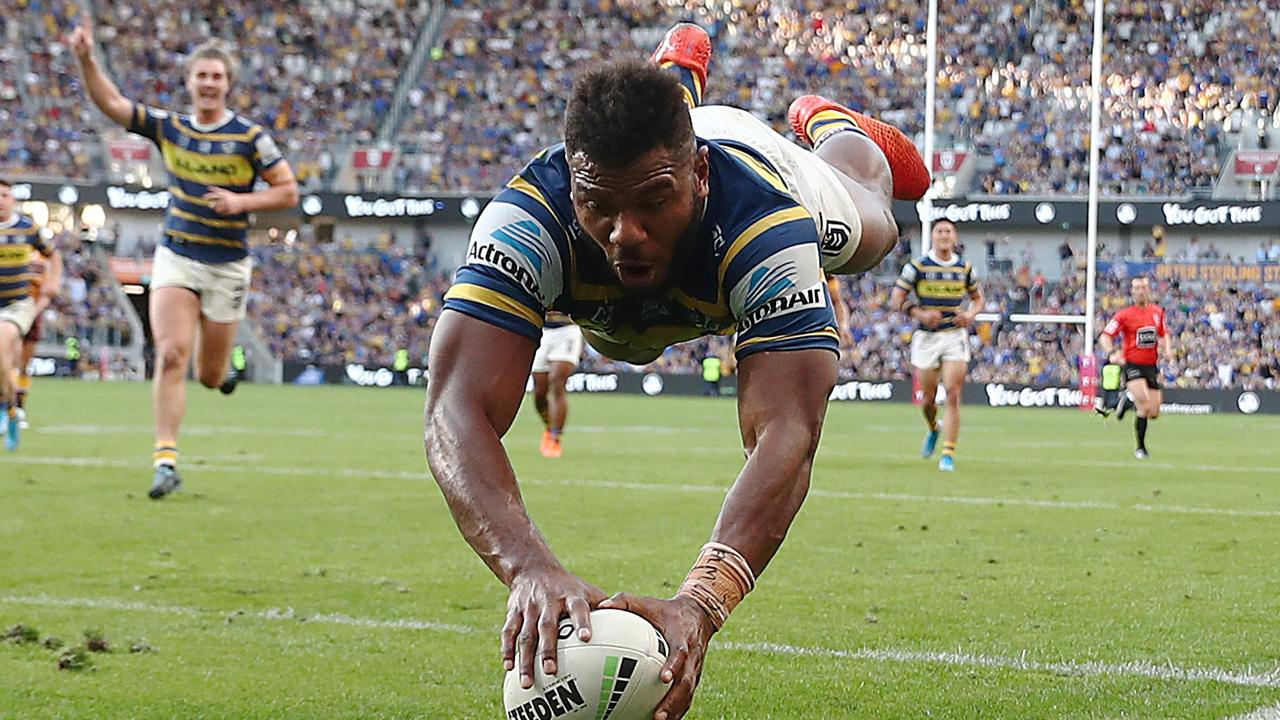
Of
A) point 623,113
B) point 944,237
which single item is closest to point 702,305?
point 623,113

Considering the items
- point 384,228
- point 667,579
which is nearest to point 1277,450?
point 667,579

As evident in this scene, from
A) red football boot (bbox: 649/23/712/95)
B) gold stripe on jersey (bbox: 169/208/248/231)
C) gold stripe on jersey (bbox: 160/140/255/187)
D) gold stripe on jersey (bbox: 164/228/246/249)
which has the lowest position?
gold stripe on jersey (bbox: 164/228/246/249)

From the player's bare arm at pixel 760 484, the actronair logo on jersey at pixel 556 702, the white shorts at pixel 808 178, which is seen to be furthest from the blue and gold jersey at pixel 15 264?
the actronair logo on jersey at pixel 556 702

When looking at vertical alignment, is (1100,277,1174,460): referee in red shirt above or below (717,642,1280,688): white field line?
above

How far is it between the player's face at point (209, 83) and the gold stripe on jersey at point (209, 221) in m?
0.61

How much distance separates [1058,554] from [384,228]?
38690 millimetres

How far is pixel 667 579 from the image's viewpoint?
6.32 metres

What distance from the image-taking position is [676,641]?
2998 millimetres

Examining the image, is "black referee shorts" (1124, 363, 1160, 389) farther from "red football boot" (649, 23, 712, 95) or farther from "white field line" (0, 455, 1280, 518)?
"red football boot" (649, 23, 712, 95)

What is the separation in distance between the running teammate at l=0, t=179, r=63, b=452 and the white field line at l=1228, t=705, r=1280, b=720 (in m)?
11.4

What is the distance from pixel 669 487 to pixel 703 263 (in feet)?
23.7

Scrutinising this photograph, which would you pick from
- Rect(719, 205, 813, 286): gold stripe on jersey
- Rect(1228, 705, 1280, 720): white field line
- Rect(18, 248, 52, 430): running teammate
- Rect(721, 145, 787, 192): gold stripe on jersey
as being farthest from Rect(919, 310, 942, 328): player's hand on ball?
Rect(719, 205, 813, 286): gold stripe on jersey

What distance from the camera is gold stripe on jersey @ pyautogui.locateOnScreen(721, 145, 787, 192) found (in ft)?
12.8

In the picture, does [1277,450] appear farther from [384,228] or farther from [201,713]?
[384,228]
